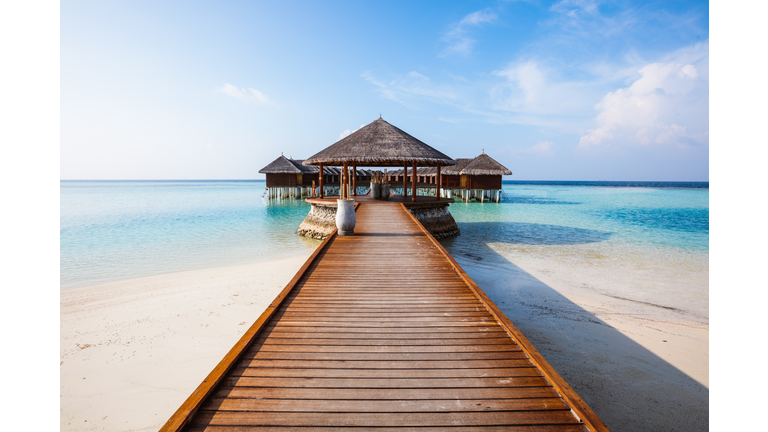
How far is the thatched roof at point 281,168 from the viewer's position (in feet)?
110

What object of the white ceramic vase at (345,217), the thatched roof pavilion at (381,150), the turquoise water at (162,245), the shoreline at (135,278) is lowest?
the shoreline at (135,278)

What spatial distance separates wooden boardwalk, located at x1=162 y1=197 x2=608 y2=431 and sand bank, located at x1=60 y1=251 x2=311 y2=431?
161 cm

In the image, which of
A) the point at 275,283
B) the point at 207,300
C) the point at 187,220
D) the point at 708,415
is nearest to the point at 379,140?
the point at 275,283

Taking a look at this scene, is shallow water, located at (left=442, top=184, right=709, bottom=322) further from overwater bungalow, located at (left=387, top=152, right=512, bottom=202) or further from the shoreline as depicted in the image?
overwater bungalow, located at (left=387, top=152, right=512, bottom=202)

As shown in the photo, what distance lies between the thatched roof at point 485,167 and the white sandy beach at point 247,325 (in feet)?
76.2

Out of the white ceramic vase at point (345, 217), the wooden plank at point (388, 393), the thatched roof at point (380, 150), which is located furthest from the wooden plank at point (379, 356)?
the thatched roof at point (380, 150)

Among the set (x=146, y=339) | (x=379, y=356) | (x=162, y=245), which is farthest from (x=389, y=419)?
(x=162, y=245)

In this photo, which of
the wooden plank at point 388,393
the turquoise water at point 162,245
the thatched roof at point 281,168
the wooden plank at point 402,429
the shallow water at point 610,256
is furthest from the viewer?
the thatched roof at point 281,168

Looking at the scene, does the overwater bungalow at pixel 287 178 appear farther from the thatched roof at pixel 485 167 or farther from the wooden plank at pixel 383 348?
the wooden plank at pixel 383 348

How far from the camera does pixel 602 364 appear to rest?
449 cm

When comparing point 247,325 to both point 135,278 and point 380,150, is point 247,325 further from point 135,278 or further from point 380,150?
point 380,150

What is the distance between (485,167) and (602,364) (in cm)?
2890

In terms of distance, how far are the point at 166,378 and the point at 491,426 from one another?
4.10 metres

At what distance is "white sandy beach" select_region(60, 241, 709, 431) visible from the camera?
11.9ft
